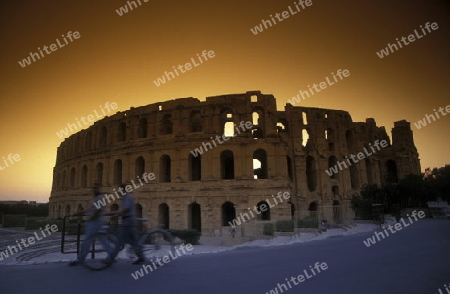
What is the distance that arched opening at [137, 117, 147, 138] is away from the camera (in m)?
27.2

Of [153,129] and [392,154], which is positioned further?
[392,154]

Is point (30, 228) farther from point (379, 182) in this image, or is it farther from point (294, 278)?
point (379, 182)

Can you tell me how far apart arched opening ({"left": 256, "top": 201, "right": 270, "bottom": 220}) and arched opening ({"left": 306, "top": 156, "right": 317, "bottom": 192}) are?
815 cm

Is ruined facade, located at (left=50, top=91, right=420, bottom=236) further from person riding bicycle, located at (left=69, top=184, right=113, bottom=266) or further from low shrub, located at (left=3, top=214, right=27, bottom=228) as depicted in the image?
person riding bicycle, located at (left=69, top=184, right=113, bottom=266)

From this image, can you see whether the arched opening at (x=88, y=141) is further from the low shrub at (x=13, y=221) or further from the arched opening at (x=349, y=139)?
the arched opening at (x=349, y=139)

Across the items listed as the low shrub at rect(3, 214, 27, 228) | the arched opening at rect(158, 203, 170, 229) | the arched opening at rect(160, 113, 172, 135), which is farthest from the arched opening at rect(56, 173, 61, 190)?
the arched opening at rect(158, 203, 170, 229)

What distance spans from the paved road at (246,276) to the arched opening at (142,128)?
22.8 m

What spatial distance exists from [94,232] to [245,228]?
43.5 feet

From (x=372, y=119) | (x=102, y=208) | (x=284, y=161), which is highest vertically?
(x=372, y=119)

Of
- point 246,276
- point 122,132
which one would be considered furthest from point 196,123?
point 246,276

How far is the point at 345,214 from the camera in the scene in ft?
60.0

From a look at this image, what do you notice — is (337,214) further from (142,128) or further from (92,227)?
(142,128)

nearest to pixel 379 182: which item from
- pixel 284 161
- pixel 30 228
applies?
pixel 284 161

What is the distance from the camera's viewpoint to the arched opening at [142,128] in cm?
2717
